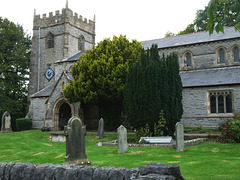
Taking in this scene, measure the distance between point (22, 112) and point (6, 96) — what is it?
10.5 ft

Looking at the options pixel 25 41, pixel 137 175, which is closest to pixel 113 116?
pixel 137 175

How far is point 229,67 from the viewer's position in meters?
23.4

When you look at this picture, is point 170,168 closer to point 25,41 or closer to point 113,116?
point 113,116

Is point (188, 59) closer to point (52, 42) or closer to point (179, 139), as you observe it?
point (179, 139)

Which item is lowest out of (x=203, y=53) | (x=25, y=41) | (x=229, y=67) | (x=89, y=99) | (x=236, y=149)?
(x=236, y=149)

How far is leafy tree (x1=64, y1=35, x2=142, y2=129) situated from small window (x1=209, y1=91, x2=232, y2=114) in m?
7.12

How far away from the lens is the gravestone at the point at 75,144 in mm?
9352

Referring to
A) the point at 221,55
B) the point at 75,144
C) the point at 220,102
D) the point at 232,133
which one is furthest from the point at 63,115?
the point at 75,144

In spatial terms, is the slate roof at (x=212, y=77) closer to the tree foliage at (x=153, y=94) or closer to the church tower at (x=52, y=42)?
the tree foliage at (x=153, y=94)

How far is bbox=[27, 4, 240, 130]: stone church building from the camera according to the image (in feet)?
66.9

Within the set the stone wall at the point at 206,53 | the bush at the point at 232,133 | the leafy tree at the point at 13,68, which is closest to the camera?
the bush at the point at 232,133

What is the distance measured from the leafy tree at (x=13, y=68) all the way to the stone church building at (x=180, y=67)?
2080 millimetres

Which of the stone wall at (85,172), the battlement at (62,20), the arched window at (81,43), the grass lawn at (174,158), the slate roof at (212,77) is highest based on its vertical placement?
the battlement at (62,20)

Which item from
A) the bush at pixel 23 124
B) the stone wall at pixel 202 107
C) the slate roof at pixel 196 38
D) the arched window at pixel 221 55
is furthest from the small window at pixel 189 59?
the bush at pixel 23 124
